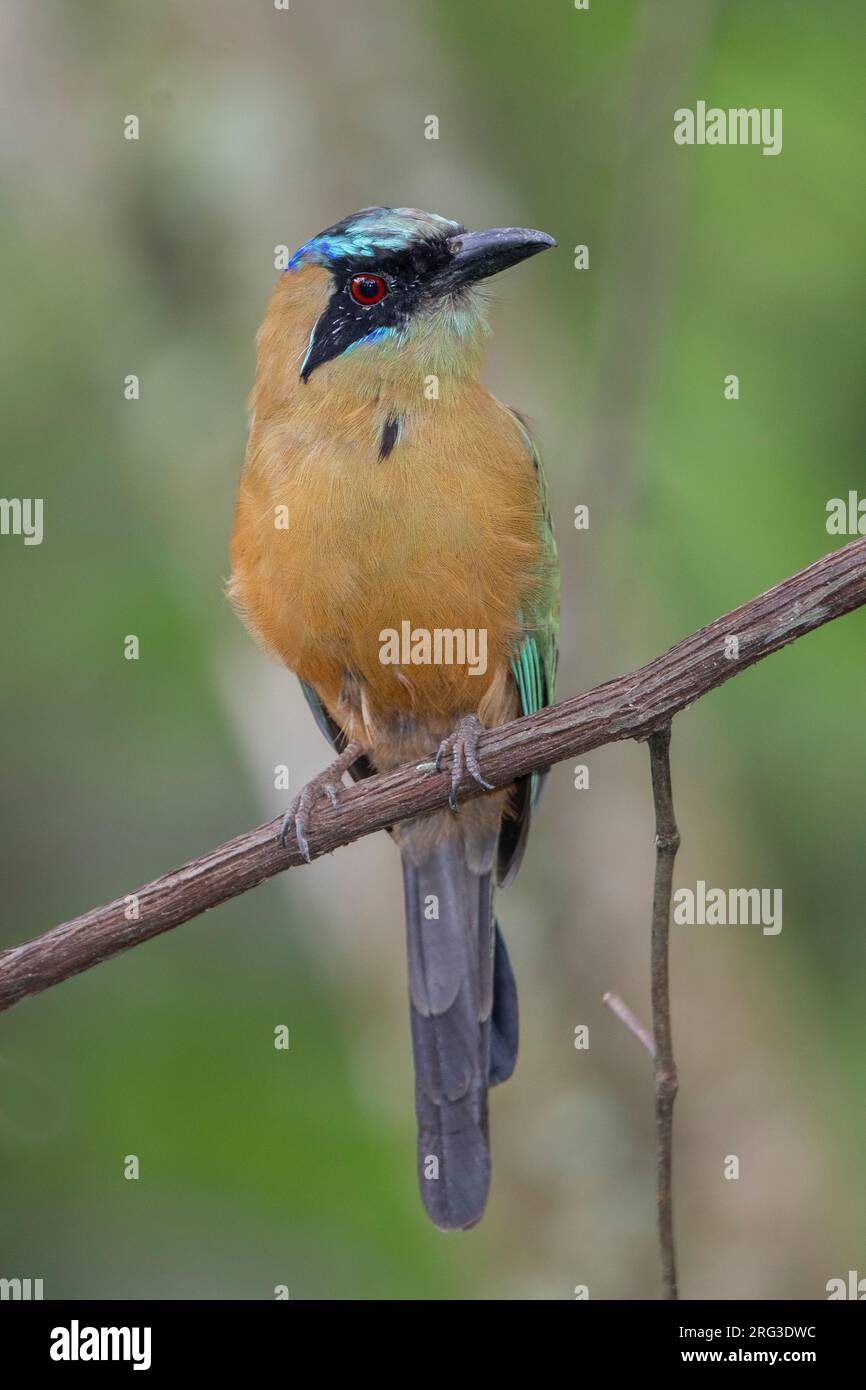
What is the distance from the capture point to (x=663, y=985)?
127 inches

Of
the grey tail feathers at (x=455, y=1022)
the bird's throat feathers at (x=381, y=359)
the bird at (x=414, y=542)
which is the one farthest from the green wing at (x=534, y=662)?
the bird's throat feathers at (x=381, y=359)

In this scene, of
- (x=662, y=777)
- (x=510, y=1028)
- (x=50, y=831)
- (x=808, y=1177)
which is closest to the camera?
(x=662, y=777)

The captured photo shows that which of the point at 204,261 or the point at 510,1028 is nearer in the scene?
the point at 510,1028

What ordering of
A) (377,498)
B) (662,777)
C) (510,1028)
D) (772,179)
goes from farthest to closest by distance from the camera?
(772,179) → (510,1028) → (377,498) → (662,777)

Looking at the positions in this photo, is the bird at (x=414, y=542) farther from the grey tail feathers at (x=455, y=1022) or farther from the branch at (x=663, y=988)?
the branch at (x=663, y=988)

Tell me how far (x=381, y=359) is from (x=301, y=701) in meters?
2.00

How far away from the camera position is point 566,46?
656 cm

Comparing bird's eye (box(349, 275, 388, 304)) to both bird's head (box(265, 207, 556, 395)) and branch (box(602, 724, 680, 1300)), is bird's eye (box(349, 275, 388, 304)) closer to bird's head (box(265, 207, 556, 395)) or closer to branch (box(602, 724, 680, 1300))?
bird's head (box(265, 207, 556, 395))

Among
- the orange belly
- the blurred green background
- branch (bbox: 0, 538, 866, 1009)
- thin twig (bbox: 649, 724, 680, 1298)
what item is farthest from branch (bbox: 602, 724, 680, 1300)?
the blurred green background

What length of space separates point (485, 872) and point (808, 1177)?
6.40ft

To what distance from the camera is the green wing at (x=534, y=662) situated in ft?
14.4

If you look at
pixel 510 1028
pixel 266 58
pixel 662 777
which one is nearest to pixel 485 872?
pixel 510 1028

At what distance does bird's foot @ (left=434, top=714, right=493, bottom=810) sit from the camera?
3.61 m

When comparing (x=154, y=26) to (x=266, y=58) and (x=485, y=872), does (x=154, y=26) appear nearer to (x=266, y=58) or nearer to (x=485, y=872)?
(x=266, y=58)
